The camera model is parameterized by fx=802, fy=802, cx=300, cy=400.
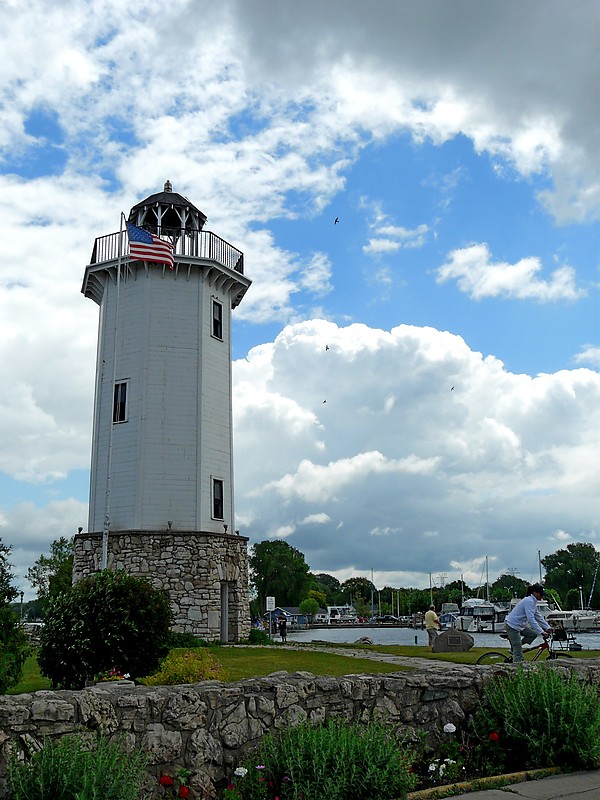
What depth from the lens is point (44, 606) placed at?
1795cm

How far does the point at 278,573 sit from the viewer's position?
122 meters

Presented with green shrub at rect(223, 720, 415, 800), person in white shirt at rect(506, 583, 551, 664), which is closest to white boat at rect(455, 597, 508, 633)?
person in white shirt at rect(506, 583, 551, 664)

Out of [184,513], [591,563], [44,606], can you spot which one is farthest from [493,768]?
[591,563]

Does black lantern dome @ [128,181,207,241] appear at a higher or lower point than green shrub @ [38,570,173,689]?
higher

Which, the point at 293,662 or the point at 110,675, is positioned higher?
the point at 110,675

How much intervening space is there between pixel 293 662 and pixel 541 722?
52.7ft

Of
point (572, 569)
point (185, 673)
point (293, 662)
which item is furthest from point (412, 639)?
point (572, 569)

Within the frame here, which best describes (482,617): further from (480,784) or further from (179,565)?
(480,784)

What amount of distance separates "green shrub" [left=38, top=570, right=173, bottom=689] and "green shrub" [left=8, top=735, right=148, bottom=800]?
9885 millimetres

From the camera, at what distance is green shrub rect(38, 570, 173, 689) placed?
16.7 meters

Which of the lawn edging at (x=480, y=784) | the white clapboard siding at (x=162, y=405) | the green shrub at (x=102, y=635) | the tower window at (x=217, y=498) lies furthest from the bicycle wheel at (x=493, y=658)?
the tower window at (x=217, y=498)

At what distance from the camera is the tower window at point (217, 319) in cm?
3872

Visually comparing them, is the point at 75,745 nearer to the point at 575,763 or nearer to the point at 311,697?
the point at 311,697

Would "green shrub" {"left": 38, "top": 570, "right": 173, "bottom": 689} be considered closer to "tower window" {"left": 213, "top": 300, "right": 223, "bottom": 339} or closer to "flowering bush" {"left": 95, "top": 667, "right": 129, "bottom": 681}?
"flowering bush" {"left": 95, "top": 667, "right": 129, "bottom": 681}
